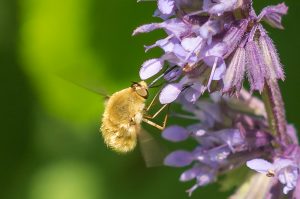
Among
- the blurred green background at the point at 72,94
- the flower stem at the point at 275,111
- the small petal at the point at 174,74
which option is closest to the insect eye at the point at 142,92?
the small petal at the point at 174,74

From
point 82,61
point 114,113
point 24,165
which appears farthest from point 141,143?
point 24,165

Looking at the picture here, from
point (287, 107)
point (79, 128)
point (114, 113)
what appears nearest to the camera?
point (114, 113)

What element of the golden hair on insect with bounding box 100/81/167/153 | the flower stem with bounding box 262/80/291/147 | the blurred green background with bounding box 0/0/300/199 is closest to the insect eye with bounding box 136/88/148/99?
the golden hair on insect with bounding box 100/81/167/153

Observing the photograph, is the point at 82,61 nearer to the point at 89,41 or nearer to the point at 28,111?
the point at 89,41

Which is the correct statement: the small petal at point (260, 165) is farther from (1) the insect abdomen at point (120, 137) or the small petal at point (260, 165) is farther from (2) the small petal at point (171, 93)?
(1) the insect abdomen at point (120, 137)

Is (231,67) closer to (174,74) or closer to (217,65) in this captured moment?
(217,65)

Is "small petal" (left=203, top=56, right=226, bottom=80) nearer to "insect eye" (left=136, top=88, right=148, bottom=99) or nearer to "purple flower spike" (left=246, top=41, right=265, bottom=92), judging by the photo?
"purple flower spike" (left=246, top=41, right=265, bottom=92)
